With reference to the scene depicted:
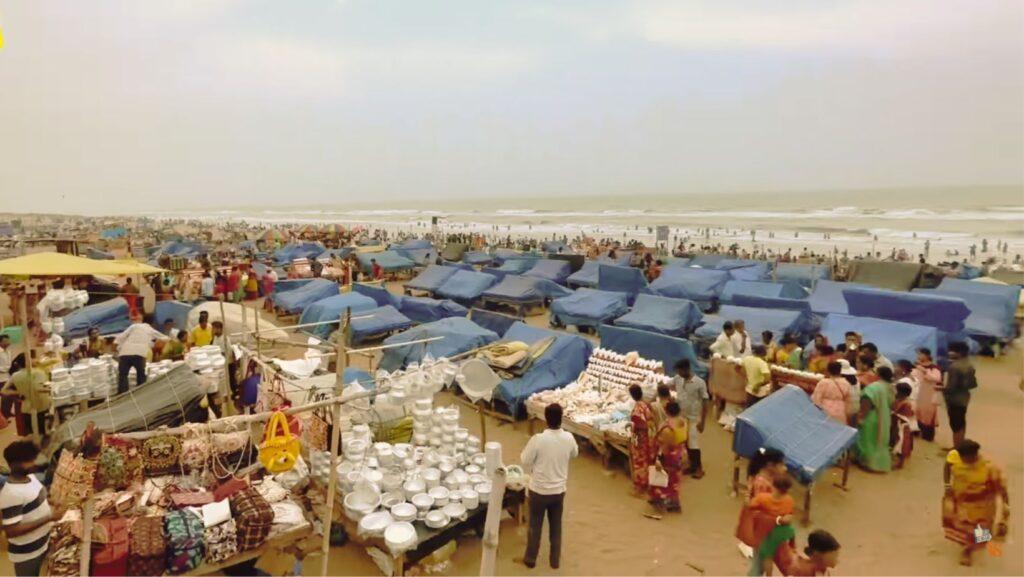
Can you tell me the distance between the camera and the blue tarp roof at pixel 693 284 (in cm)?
1662

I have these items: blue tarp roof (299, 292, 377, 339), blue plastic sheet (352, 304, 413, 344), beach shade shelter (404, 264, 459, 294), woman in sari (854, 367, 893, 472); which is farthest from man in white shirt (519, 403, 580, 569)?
beach shade shelter (404, 264, 459, 294)

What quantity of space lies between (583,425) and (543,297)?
417 inches

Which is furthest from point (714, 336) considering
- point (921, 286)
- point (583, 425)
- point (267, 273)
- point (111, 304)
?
point (267, 273)

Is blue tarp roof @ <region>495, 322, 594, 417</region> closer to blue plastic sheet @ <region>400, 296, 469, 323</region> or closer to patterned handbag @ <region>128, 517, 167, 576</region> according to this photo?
blue plastic sheet @ <region>400, 296, 469, 323</region>

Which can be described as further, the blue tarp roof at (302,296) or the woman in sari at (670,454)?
the blue tarp roof at (302,296)

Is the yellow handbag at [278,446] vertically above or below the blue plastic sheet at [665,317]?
above

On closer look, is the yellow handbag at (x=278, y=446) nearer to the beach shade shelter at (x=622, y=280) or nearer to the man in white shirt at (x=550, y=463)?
the man in white shirt at (x=550, y=463)

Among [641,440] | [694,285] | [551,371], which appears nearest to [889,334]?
[551,371]

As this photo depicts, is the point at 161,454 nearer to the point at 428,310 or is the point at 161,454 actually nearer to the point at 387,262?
the point at 428,310

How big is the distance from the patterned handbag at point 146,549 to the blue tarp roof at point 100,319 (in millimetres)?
9689

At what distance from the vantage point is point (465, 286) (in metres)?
18.9

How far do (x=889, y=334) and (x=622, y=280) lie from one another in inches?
338

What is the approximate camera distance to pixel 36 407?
7.24 meters

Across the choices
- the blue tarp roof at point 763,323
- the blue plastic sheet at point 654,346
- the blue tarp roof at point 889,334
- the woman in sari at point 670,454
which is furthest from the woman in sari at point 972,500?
the blue tarp roof at point 763,323
